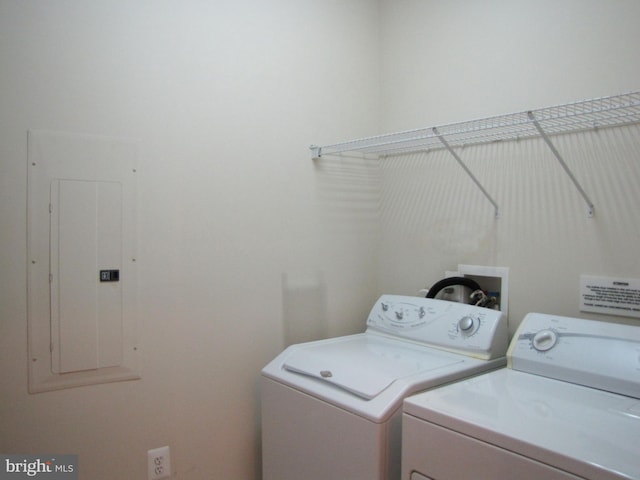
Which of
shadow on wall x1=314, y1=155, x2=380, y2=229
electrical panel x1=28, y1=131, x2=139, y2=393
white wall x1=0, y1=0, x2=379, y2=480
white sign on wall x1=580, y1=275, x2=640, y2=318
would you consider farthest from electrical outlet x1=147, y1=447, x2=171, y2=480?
white sign on wall x1=580, y1=275, x2=640, y2=318

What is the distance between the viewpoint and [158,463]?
167 cm

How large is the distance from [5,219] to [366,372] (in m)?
1.22

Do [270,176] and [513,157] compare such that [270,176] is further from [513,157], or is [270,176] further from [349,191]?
[513,157]

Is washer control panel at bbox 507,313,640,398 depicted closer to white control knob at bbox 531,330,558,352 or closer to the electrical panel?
white control knob at bbox 531,330,558,352

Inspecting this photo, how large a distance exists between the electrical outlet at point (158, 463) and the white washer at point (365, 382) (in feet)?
1.18

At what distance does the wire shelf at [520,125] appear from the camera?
1369 millimetres

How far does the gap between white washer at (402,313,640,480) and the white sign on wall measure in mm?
119

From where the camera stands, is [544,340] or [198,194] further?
[198,194]

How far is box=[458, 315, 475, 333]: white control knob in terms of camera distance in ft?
5.34

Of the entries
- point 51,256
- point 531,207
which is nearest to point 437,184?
point 531,207

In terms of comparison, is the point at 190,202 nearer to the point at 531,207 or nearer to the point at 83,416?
the point at 83,416

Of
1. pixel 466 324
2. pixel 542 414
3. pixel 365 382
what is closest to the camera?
pixel 542 414

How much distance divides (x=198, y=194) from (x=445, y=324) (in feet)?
3.47

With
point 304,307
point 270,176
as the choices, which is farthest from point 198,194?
point 304,307
